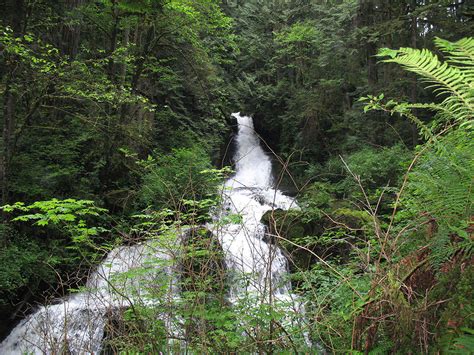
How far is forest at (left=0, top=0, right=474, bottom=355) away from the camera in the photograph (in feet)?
5.60

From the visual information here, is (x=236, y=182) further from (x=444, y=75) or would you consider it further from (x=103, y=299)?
(x=444, y=75)

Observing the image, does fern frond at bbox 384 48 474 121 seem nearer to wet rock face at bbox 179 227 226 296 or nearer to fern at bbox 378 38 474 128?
fern at bbox 378 38 474 128

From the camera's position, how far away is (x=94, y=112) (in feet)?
34.8

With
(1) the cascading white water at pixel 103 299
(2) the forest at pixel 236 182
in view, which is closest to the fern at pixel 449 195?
(2) the forest at pixel 236 182

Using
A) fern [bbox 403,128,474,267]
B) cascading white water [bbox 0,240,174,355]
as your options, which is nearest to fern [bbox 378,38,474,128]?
fern [bbox 403,128,474,267]

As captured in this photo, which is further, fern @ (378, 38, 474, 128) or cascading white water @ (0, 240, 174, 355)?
cascading white water @ (0, 240, 174, 355)

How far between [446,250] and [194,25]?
1081 cm

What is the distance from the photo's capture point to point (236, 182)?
13195mm

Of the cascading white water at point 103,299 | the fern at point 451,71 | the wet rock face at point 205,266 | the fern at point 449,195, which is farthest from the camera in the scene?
the cascading white water at point 103,299

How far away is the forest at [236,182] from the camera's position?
1706 millimetres

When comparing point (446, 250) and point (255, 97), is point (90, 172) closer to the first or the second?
point (446, 250)

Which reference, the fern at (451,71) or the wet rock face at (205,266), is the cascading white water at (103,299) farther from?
the fern at (451,71)

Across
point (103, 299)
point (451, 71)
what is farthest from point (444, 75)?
point (103, 299)

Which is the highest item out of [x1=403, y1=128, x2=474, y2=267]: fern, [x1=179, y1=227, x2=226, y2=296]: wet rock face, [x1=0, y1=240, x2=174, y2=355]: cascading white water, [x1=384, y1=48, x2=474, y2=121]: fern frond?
[x1=384, y1=48, x2=474, y2=121]: fern frond
